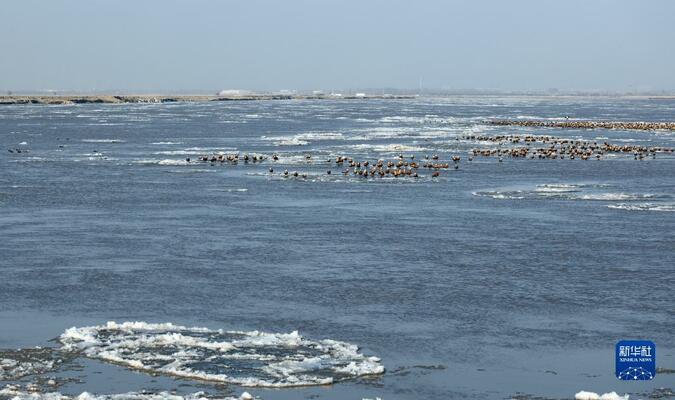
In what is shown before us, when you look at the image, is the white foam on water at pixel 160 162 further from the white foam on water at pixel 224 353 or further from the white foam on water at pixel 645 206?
the white foam on water at pixel 224 353

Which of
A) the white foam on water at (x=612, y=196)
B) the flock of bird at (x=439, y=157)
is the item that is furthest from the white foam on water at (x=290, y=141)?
the white foam on water at (x=612, y=196)

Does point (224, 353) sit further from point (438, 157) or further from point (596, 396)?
point (438, 157)

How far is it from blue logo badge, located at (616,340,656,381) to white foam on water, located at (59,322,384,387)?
408 centimetres

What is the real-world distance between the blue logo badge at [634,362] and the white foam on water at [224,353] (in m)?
4.08

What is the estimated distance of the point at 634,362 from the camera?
15156 millimetres

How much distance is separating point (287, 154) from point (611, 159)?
20.4m

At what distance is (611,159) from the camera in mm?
60781

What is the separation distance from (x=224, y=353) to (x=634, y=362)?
7.29 meters

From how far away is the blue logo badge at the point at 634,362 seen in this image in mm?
14709

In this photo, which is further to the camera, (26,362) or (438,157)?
(438,157)

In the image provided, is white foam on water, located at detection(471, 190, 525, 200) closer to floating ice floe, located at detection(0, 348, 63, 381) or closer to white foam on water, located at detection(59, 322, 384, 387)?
white foam on water, located at detection(59, 322, 384, 387)

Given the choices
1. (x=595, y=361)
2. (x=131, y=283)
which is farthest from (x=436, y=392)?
(x=131, y=283)

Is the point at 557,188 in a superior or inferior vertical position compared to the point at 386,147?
superior

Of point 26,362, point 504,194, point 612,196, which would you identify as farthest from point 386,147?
point 26,362
